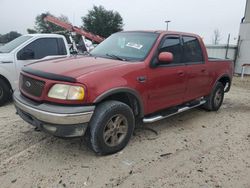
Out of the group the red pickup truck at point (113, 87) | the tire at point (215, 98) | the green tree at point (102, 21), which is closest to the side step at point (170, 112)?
the red pickup truck at point (113, 87)

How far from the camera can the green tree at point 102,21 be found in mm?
43594

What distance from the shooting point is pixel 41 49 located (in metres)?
6.58

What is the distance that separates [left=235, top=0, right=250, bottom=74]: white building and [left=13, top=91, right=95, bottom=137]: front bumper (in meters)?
12.8

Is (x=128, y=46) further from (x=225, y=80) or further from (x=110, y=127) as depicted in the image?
(x=225, y=80)

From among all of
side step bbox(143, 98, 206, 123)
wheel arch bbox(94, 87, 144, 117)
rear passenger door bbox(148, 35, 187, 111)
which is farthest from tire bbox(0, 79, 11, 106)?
rear passenger door bbox(148, 35, 187, 111)

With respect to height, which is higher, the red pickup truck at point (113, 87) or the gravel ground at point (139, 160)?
the red pickup truck at point (113, 87)

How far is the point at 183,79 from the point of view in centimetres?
457

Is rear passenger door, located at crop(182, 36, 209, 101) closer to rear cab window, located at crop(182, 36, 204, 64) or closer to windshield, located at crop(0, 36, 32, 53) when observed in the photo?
rear cab window, located at crop(182, 36, 204, 64)

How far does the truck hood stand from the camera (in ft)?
10.5

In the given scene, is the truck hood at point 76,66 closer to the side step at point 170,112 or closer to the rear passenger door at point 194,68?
the side step at point 170,112

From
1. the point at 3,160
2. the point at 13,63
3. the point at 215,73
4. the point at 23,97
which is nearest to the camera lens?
the point at 3,160

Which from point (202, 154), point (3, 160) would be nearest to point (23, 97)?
point (3, 160)

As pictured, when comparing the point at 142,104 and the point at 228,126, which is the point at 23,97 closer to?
the point at 142,104

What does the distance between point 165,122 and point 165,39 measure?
1.80 metres
